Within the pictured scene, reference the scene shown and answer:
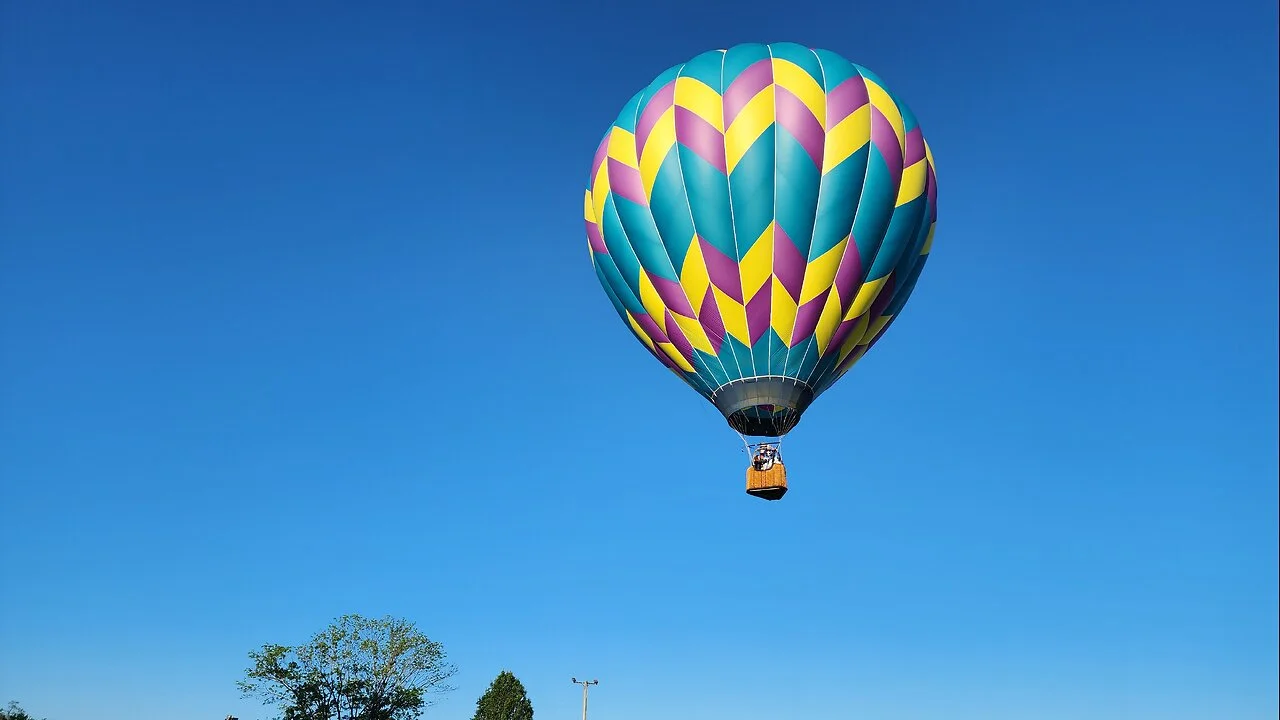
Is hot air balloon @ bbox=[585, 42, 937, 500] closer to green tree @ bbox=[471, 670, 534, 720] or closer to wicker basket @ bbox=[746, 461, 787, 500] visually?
wicker basket @ bbox=[746, 461, 787, 500]

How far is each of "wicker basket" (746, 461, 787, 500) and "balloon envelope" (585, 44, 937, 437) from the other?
1245 mm

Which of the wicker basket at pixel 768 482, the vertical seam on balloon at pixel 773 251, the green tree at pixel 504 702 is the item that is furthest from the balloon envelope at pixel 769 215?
the green tree at pixel 504 702

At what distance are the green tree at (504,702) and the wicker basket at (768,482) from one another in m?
49.8

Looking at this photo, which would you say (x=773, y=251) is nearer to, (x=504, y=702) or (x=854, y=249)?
(x=854, y=249)

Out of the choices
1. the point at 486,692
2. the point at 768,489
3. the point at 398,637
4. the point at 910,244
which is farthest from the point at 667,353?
the point at 486,692

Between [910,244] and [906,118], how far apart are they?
121 inches

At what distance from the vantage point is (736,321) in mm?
21719

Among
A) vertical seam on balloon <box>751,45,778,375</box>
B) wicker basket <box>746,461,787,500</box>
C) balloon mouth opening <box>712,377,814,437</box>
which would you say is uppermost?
vertical seam on balloon <box>751,45,778,375</box>

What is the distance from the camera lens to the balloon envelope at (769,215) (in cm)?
2128

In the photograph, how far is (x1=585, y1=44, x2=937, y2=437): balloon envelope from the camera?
21281mm

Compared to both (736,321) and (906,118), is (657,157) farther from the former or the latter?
(906,118)

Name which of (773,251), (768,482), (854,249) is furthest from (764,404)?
(854,249)

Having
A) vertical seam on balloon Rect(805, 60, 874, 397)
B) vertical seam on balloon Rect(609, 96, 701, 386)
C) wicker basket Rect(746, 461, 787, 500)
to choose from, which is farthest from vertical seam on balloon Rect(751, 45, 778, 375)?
vertical seam on balloon Rect(609, 96, 701, 386)

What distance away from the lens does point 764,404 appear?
71.1 ft
